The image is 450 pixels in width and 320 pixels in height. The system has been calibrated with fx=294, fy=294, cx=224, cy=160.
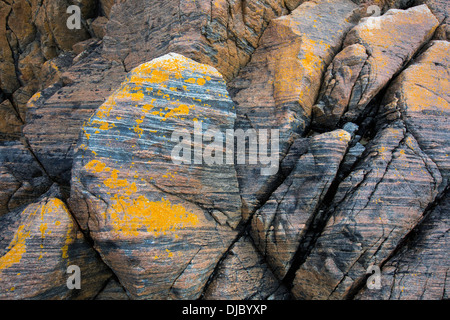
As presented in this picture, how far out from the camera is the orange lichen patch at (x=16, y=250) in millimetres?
7184

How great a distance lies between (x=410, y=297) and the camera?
24.8 ft

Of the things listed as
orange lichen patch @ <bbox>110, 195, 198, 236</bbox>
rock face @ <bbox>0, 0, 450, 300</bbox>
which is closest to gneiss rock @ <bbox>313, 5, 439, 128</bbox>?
rock face @ <bbox>0, 0, 450, 300</bbox>

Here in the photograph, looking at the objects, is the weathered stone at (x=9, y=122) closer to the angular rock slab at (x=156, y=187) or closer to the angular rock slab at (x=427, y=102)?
the angular rock slab at (x=156, y=187)

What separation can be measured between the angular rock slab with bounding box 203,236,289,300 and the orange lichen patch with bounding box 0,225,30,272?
4.87m

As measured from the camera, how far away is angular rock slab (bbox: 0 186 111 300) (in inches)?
283

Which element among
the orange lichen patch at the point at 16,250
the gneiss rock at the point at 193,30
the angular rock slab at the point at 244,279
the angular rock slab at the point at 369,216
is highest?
the gneiss rock at the point at 193,30

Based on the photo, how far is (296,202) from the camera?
838 centimetres

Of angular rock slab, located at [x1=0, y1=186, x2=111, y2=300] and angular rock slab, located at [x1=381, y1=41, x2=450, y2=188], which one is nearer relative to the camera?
angular rock slab, located at [x1=0, y1=186, x2=111, y2=300]

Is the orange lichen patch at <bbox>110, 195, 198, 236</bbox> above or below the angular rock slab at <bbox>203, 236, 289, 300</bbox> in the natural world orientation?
above

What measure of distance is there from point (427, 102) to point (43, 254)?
11592 millimetres

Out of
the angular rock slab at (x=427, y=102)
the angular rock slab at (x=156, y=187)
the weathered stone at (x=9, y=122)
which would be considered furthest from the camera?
the weathered stone at (x=9, y=122)

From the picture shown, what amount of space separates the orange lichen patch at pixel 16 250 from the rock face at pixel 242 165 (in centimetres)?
3

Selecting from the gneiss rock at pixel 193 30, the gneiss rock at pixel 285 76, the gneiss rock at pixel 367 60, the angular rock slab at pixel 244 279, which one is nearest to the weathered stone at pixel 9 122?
the gneiss rock at pixel 193 30

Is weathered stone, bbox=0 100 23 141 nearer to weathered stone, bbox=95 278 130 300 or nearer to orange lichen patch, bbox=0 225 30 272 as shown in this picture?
orange lichen patch, bbox=0 225 30 272
